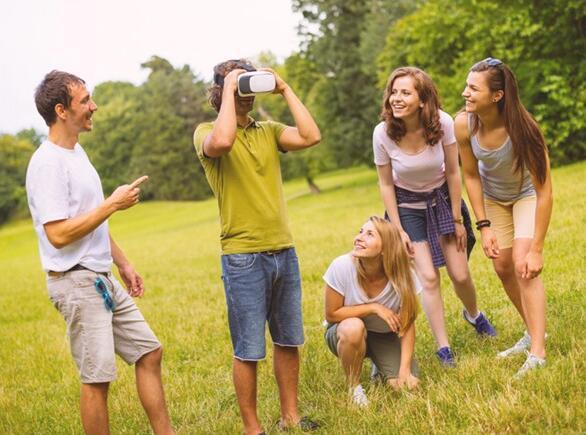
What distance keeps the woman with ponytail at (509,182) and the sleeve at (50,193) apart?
9.08 feet

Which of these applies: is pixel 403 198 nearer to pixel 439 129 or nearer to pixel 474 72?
pixel 439 129

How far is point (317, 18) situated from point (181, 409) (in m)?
35.4

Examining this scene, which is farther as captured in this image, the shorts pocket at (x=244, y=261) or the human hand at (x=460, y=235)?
the human hand at (x=460, y=235)

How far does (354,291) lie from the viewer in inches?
205

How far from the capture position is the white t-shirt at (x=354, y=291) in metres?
5.21

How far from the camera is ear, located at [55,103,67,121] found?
429 centimetres

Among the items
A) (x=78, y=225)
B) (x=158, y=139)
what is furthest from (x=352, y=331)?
(x=158, y=139)

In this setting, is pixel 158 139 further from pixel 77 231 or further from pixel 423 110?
pixel 77 231

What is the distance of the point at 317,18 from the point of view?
1527 inches

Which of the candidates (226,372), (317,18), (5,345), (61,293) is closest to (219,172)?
(61,293)

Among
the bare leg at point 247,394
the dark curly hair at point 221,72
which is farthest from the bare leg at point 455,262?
the dark curly hair at point 221,72

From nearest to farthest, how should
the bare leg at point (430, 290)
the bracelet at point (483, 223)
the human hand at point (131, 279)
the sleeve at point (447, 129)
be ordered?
the human hand at point (131, 279) < the bracelet at point (483, 223) < the sleeve at point (447, 129) < the bare leg at point (430, 290)

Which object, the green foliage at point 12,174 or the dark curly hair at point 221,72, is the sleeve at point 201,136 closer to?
the dark curly hair at point 221,72

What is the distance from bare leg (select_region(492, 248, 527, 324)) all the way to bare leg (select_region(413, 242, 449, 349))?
50cm
